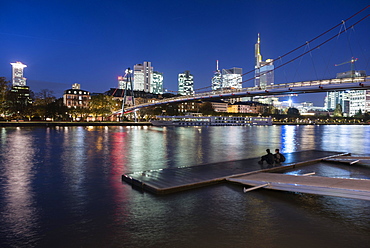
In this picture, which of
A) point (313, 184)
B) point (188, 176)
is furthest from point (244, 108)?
point (313, 184)

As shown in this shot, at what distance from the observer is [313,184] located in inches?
352

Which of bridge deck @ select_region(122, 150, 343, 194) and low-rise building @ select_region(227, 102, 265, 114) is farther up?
low-rise building @ select_region(227, 102, 265, 114)

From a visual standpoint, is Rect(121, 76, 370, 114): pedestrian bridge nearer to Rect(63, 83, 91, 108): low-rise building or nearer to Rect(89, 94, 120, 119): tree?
Rect(89, 94, 120, 119): tree

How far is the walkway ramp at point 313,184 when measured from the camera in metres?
8.16

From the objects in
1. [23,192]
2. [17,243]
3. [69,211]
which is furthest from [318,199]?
[23,192]

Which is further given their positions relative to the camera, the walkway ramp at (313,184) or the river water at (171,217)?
the walkway ramp at (313,184)

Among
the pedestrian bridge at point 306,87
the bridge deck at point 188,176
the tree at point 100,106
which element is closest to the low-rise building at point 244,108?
the tree at point 100,106

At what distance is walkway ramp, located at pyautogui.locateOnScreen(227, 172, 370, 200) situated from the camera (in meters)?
8.16

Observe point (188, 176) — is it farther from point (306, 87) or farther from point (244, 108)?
point (244, 108)

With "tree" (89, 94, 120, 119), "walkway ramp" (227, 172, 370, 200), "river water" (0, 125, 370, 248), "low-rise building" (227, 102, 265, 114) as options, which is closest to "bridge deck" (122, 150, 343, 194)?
"river water" (0, 125, 370, 248)

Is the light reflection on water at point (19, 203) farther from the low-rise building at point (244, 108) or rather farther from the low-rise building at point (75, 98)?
the low-rise building at point (244, 108)

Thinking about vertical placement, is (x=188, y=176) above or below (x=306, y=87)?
below

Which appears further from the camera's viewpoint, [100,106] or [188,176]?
[100,106]

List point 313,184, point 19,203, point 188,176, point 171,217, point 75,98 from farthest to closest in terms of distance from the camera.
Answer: point 75,98 < point 188,176 < point 313,184 < point 19,203 < point 171,217
